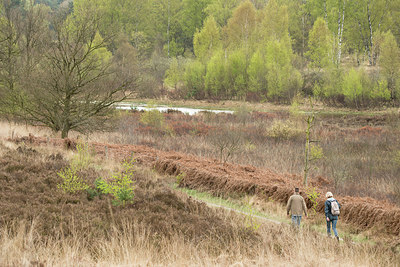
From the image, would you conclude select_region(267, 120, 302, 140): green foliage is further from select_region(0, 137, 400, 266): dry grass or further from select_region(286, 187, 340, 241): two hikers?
select_region(0, 137, 400, 266): dry grass

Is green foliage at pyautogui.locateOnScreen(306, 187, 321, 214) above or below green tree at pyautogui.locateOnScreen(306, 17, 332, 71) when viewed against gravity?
below

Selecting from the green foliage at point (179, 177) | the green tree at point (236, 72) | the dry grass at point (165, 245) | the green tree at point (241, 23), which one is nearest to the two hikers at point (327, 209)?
the dry grass at point (165, 245)

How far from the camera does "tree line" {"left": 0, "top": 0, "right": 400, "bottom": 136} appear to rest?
1966 cm

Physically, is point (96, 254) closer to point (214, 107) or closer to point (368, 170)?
point (368, 170)

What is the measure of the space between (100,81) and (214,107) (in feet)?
100

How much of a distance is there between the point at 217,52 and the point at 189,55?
52.9 ft

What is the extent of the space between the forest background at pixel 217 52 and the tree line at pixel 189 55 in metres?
0.11

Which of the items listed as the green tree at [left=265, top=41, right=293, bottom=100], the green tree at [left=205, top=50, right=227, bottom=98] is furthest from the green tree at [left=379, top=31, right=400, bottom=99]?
the green tree at [left=205, top=50, right=227, bottom=98]

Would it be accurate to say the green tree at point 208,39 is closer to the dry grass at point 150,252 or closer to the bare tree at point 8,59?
the bare tree at point 8,59

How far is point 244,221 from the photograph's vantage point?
919 centimetres

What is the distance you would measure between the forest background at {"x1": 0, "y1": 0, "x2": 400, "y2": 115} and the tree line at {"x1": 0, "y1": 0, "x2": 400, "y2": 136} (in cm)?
11

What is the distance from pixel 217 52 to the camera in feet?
182

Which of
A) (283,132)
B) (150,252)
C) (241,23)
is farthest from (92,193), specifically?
(241,23)

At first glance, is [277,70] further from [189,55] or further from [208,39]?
[189,55]
